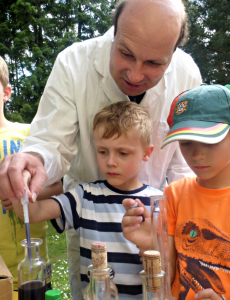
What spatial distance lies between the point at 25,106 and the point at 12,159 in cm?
766

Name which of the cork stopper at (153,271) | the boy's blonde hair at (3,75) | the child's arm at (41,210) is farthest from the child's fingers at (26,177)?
the boy's blonde hair at (3,75)

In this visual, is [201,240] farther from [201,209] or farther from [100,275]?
[100,275]

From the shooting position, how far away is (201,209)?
1379 millimetres

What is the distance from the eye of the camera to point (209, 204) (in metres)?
1.37

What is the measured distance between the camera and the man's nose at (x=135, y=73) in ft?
5.14

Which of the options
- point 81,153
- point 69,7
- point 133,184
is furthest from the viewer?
point 69,7

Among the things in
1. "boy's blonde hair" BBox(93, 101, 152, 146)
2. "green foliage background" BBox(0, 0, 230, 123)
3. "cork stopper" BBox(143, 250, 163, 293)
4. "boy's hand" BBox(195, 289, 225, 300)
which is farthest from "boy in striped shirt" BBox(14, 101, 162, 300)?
"green foliage background" BBox(0, 0, 230, 123)

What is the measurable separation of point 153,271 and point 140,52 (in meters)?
1.01

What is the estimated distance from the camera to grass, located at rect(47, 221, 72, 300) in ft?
12.7

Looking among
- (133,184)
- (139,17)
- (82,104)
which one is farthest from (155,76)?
(133,184)

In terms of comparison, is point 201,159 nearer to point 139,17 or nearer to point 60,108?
point 139,17

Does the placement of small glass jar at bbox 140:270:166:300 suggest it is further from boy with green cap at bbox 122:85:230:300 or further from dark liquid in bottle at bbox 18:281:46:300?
boy with green cap at bbox 122:85:230:300

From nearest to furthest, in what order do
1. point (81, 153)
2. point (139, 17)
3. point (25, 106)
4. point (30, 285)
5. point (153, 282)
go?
point (153, 282) < point (30, 285) < point (139, 17) < point (81, 153) < point (25, 106)

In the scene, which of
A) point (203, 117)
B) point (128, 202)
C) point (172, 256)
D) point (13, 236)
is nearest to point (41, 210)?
point (13, 236)
